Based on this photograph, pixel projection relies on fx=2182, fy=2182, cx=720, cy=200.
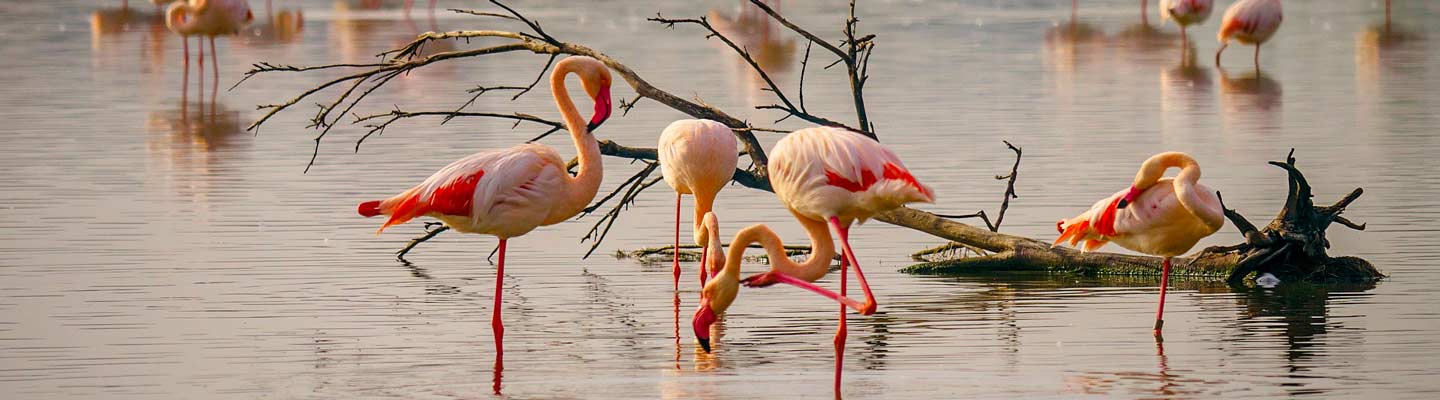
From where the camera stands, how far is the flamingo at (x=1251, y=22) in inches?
835

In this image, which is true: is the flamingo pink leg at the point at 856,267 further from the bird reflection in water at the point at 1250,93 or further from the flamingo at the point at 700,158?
the bird reflection in water at the point at 1250,93

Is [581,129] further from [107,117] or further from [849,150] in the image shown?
[107,117]

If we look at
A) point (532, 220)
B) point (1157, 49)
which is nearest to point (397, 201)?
point (532, 220)

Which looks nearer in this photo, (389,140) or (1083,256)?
(1083,256)

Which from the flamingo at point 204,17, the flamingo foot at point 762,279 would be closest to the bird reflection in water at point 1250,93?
the flamingo foot at point 762,279

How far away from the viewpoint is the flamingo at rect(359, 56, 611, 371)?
7676mm

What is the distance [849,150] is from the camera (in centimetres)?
736

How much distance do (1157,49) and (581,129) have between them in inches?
631

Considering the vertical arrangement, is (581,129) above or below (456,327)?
above

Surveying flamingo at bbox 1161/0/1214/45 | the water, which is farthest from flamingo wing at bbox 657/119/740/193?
flamingo at bbox 1161/0/1214/45

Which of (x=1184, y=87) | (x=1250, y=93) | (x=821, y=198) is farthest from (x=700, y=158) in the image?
(x=1184, y=87)

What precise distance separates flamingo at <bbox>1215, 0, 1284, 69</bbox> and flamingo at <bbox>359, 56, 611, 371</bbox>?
14.4m

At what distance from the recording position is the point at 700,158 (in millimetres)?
8523

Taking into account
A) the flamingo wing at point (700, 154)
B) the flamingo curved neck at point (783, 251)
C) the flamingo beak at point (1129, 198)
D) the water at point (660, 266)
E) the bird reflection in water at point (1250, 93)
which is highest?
the flamingo wing at point (700, 154)
